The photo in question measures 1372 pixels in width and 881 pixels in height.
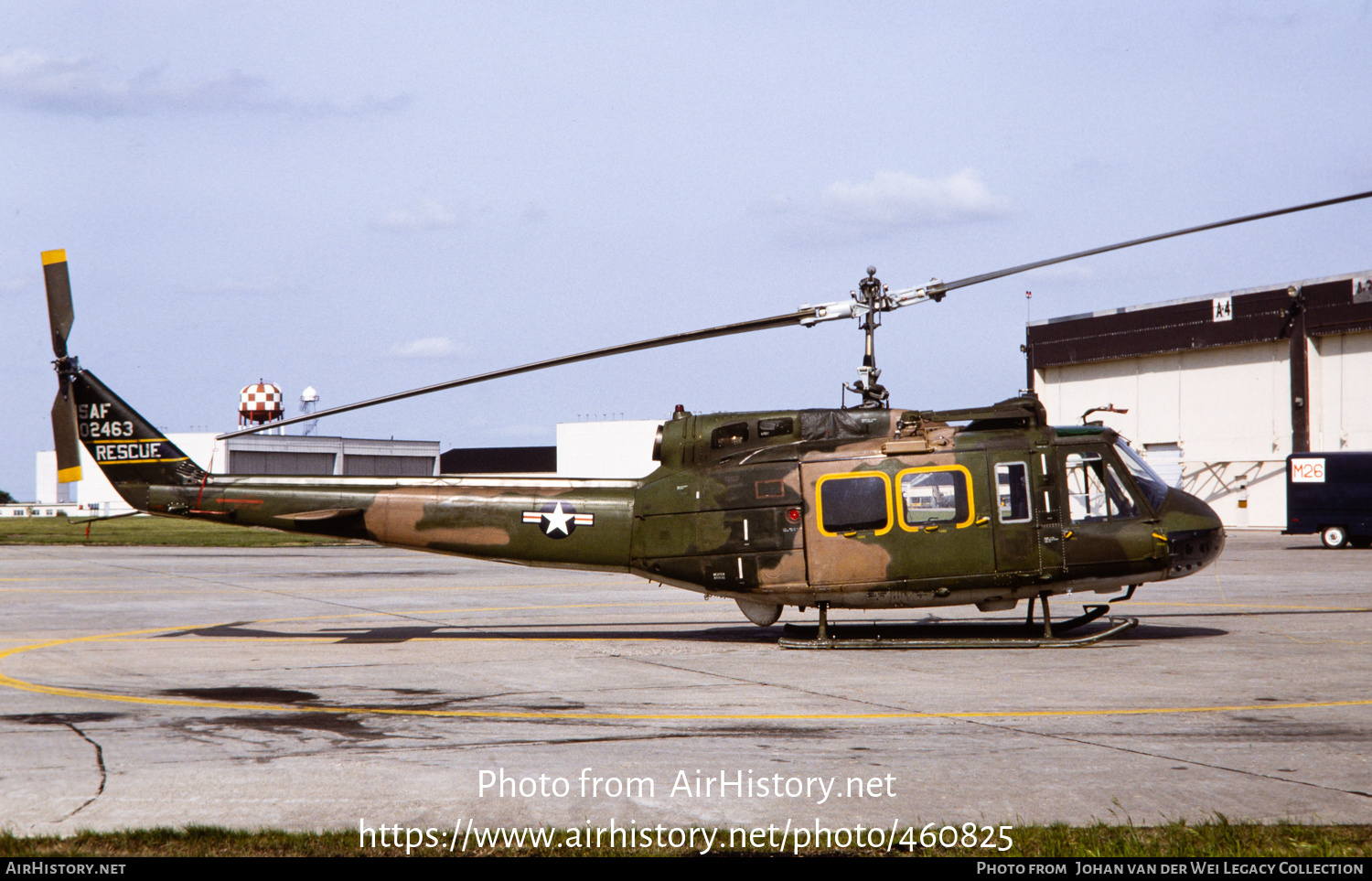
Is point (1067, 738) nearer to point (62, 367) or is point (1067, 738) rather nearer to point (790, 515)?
point (790, 515)

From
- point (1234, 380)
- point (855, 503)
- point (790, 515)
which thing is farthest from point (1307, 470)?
point (790, 515)

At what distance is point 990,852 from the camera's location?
611 centimetres

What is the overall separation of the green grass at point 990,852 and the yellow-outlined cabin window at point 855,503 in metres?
7.74

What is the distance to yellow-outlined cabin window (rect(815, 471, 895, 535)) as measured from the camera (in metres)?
14.1

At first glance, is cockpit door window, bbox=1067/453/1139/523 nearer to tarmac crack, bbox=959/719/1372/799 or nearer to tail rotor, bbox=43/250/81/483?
tarmac crack, bbox=959/719/1372/799

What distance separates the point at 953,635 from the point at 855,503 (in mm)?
2667

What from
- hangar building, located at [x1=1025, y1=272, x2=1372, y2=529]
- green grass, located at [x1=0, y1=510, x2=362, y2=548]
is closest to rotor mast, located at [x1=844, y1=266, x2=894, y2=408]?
green grass, located at [x1=0, y1=510, x2=362, y2=548]

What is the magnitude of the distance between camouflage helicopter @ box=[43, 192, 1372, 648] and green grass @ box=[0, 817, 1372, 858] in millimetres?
7283

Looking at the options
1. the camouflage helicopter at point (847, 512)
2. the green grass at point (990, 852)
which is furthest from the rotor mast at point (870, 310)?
the green grass at point (990, 852)

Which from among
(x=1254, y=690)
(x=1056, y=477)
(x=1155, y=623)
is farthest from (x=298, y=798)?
(x=1155, y=623)

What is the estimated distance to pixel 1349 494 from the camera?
38719mm

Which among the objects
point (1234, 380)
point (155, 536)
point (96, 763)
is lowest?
point (155, 536)

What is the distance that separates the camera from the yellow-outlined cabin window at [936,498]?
14.0m

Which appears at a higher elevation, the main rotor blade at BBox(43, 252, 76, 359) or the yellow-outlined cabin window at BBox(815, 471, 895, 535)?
the main rotor blade at BBox(43, 252, 76, 359)
